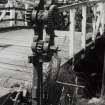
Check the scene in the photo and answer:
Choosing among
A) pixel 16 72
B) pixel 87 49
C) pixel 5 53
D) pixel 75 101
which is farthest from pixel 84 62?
pixel 75 101

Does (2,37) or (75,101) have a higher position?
(2,37)

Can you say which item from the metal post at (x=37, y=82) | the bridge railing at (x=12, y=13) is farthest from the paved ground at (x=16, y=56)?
the metal post at (x=37, y=82)

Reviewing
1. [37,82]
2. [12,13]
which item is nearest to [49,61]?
[37,82]

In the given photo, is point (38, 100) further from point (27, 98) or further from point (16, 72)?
point (16, 72)

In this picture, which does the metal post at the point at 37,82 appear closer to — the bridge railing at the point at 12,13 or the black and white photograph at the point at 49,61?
the black and white photograph at the point at 49,61

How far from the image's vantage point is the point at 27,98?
4.29 meters

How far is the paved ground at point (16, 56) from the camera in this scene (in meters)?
4.94

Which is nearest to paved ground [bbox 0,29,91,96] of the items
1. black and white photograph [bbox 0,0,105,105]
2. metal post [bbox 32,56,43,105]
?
black and white photograph [bbox 0,0,105,105]

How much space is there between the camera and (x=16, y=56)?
6.66m

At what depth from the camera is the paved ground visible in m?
4.94

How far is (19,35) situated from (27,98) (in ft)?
16.8

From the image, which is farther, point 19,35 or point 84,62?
point 19,35

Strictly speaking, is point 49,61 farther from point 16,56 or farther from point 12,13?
point 12,13

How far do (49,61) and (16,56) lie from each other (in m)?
→ 3.03
